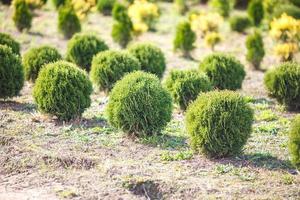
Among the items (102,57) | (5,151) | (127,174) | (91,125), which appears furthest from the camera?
(102,57)

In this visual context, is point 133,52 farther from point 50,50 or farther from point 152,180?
point 152,180

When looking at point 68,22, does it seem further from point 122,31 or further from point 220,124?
point 220,124

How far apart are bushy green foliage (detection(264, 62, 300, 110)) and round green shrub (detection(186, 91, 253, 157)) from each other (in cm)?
280

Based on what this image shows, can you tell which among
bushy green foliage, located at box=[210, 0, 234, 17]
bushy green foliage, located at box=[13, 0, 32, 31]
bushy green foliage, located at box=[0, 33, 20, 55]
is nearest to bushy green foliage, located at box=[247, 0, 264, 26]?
bushy green foliage, located at box=[210, 0, 234, 17]

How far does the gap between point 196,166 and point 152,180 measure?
0.82 metres

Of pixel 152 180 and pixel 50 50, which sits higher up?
pixel 50 50

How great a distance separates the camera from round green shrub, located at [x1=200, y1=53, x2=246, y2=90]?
451 inches

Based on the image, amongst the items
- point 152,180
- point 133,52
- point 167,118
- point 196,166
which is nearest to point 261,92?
point 133,52

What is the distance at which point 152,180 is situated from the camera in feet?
23.7

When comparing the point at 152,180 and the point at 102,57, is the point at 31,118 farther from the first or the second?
the point at 152,180

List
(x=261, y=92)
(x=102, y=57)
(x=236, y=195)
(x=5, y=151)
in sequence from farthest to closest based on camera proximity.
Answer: (x=261, y=92), (x=102, y=57), (x=5, y=151), (x=236, y=195)

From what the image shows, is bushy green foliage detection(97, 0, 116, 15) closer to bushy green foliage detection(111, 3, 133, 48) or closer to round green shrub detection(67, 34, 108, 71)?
bushy green foliage detection(111, 3, 133, 48)

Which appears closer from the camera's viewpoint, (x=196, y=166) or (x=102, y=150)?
(x=196, y=166)

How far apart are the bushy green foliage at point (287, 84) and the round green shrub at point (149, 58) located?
2556 millimetres
